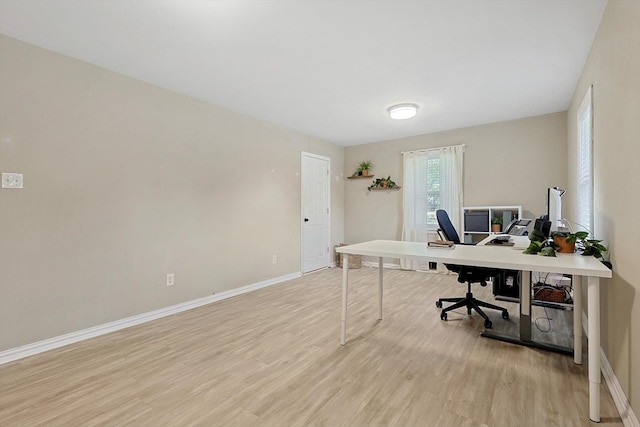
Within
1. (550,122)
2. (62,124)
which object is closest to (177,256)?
(62,124)

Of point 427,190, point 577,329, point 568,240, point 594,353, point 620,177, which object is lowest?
point 577,329

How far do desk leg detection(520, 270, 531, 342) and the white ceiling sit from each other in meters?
1.88

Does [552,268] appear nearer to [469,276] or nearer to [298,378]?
[469,276]

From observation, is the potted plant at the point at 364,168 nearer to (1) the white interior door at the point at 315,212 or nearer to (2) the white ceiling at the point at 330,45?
(1) the white interior door at the point at 315,212

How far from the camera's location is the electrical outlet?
2.21 meters

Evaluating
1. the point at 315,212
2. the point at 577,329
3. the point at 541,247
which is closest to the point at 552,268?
the point at 541,247

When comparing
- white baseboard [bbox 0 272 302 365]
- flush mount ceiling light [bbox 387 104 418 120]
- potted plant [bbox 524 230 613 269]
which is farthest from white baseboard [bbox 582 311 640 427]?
white baseboard [bbox 0 272 302 365]

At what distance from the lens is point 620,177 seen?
5.68 feet

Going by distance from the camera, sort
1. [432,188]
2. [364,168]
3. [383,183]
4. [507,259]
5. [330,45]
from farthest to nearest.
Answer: [364,168]
[383,183]
[432,188]
[330,45]
[507,259]

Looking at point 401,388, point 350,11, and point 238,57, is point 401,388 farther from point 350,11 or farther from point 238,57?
point 238,57

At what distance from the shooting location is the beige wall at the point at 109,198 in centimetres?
229

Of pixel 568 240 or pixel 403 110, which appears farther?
pixel 403 110

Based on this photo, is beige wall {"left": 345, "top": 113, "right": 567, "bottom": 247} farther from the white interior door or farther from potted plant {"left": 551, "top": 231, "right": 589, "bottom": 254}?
potted plant {"left": 551, "top": 231, "right": 589, "bottom": 254}

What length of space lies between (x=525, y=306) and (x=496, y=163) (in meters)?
3.02
